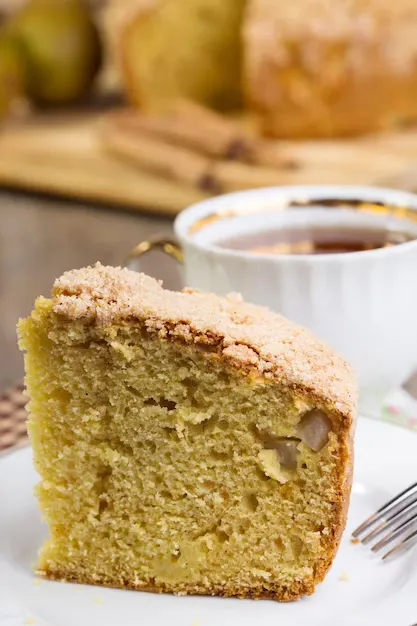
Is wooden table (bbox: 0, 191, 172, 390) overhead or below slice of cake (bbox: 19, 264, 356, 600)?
below

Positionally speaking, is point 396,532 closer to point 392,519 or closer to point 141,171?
point 392,519

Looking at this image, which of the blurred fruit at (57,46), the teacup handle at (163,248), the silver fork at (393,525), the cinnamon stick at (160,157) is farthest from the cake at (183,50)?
the silver fork at (393,525)

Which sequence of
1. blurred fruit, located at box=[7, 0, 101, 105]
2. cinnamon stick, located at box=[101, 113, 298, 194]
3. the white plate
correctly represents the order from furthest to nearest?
1. blurred fruit, located at box=[7, 0, 101, 105]
2. cinnamon stick, located at box=[101, 113, 298, 194]
3. the white plate

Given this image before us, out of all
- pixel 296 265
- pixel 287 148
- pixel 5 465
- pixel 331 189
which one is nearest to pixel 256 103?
pixel 287 148

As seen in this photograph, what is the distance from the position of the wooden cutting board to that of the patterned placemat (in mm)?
1056

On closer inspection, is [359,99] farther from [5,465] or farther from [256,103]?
[5,465]

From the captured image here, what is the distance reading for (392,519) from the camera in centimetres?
95

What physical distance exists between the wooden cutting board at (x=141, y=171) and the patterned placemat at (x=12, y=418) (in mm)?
1056

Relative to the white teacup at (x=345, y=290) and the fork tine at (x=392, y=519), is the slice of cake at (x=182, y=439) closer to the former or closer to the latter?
the fork tine at (x=392, y=519)

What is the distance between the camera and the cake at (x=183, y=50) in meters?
2.87

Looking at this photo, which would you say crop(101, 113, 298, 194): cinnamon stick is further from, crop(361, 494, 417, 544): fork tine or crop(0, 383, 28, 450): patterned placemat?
crop(361, 494, 417, 544): fork tine

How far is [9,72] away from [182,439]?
2.33 metres

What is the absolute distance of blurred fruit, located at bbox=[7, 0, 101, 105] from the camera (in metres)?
3.01

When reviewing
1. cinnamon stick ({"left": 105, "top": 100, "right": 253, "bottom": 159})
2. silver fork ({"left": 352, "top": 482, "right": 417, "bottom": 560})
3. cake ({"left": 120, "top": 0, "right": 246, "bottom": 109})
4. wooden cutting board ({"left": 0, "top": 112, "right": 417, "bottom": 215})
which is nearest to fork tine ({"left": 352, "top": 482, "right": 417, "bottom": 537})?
silver fork ({"left": 352, "top": 482, "right": 417, "bottom": 560})
